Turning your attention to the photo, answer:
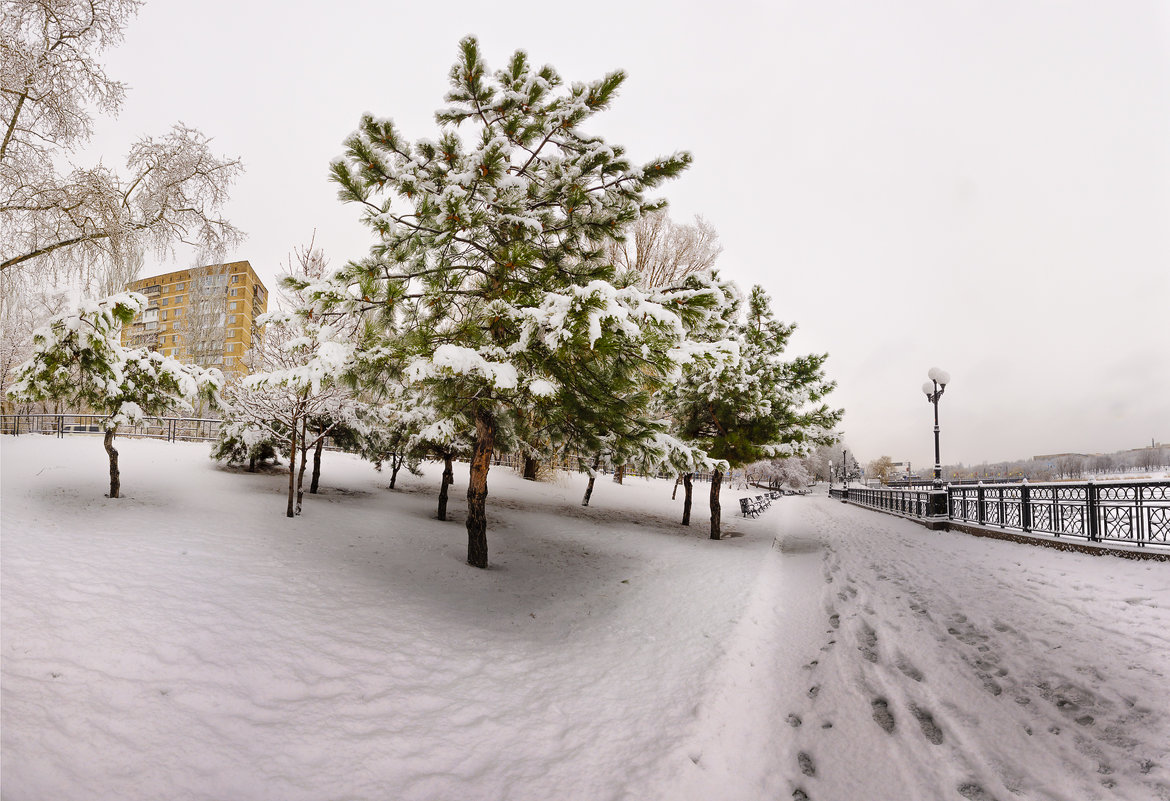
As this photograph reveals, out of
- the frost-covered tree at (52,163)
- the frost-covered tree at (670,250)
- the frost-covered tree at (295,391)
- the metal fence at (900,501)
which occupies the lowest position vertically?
the metal fence at (900,501)

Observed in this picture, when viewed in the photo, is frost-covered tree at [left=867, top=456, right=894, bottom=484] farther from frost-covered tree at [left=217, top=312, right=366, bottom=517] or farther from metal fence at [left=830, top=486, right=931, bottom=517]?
frost-covered tree at [left=217, top=312, right=366, bottom=517]

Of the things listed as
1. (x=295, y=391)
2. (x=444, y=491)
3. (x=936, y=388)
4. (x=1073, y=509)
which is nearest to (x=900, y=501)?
(x=936, y=388)

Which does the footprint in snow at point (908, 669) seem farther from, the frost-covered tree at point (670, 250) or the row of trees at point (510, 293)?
the frost-covered tree at point (670, 250)

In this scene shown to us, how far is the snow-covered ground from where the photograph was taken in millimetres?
3029

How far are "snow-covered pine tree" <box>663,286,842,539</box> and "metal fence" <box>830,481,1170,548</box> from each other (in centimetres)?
450

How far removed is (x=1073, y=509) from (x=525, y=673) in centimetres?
1207

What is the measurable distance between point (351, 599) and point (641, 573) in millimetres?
5456

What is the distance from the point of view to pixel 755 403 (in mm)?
12742

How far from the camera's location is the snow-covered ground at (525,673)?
303 centimetres

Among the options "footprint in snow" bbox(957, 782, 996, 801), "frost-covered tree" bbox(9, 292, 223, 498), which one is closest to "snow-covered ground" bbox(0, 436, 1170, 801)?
"footprint in snow" bbox(957, 782, 996, 801)

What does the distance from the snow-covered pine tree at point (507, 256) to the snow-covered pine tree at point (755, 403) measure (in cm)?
590

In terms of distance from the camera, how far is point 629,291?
540 cm

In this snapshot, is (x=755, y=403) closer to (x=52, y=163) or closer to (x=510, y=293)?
(x=510, y=293)

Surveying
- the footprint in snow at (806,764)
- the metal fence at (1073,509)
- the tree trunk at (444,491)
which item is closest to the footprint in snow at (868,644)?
the footprint in snow at (806,764)
